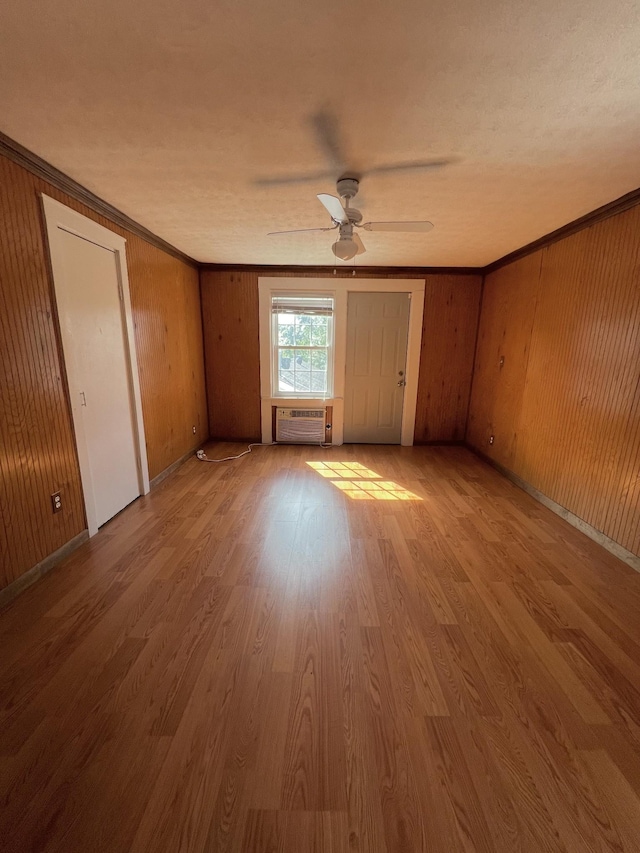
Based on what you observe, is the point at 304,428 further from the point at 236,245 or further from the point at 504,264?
the point at 504,264

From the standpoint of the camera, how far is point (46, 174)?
2.04 meters

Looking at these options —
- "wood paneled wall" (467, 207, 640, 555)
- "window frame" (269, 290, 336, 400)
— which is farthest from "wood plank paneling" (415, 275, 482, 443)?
"window frame" (269, 290, 336, 400)

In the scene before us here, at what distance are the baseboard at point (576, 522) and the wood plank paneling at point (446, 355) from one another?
1.11m

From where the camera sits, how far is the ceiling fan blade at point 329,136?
5.15ft

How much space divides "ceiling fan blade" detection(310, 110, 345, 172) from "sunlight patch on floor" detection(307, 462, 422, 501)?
2603 millimetres

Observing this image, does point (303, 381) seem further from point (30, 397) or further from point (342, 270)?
point (30, 397)

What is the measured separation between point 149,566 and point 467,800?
198 centimetres

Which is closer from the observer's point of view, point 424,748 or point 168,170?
point 424,748

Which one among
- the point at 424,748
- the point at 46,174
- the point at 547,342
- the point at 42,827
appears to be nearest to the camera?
the point at 42,827

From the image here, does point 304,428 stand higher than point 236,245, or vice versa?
point 236,245

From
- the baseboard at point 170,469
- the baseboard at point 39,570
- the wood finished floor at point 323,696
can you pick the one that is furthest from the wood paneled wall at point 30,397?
the baseboard at point 170,469

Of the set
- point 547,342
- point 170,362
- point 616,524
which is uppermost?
point 547,342

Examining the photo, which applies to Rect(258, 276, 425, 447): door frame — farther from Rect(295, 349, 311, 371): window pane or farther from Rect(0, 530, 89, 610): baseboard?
Rect(0, 530, 89, 610): baseboard

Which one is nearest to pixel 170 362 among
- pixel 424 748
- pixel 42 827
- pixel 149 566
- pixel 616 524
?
pixel 149 566
